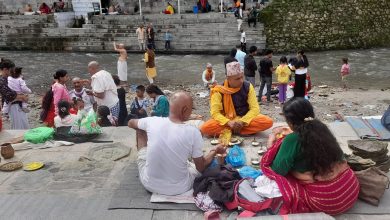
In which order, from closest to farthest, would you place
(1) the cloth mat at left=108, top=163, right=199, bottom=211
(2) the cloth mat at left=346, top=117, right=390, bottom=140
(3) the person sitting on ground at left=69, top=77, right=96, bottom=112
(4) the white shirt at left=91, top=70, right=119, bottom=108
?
(1) the cloth mat at left=108, top=163, right=199, bottom=211 < (2) the cloth mat at left=346, top=117, right=390, bottom=140 < (4) the white shirt at left=91, top=70, right=119, bottom=108 < (3) the person sitting on ground at left=69, top=77, right=96, bottom=112

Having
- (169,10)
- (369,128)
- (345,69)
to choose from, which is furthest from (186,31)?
(369,128)

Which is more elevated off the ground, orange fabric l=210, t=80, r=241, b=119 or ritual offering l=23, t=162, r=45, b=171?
orange fabric l=210, t=80, r=241, b=119

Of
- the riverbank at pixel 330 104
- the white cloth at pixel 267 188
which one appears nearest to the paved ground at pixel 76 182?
the white cloth at pixel 267 188

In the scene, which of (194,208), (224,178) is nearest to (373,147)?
(224,178)

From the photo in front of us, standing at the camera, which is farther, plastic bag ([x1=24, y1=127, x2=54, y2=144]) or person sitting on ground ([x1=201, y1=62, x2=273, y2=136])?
plastic bag ([x1=24, y1=127, x2=54, y2=144])

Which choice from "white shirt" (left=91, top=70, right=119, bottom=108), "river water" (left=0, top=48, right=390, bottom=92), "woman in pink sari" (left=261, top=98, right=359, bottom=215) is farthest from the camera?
"river water" (left=0, top=48, right=390, bottom=92)

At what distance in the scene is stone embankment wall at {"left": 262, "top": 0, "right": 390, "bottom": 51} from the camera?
18.8 meters

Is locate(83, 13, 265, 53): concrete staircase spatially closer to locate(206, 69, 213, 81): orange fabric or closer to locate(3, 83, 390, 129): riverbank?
locate(3, 83, 390, 129): riverbank

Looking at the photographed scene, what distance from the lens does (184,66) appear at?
52.7 feet

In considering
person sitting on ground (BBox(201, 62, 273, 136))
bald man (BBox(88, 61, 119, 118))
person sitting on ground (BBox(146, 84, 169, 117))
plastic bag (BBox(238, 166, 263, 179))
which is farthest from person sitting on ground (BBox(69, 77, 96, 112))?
plastic bag (BBox(238, 166, 263, 179))

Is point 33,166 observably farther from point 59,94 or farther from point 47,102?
point 47,102

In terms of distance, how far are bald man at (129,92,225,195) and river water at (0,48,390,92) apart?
949 centimetres

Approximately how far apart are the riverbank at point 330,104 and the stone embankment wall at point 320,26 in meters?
7.42

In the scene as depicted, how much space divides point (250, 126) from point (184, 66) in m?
10.6
